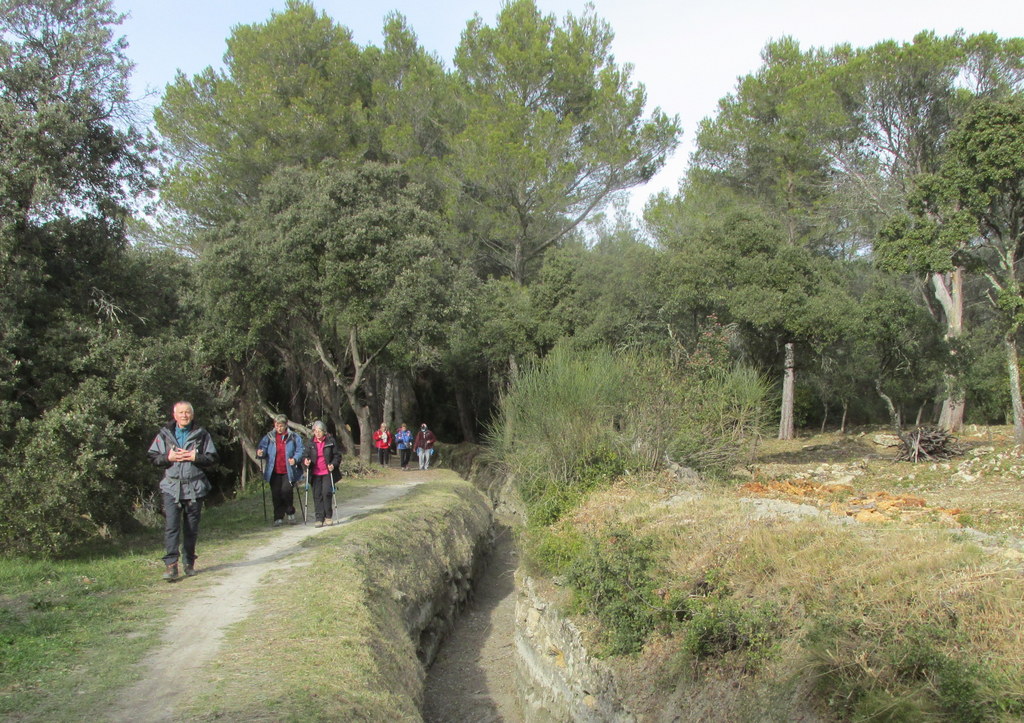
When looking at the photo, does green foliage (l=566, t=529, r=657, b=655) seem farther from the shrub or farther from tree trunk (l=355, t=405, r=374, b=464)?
tree trunk (l=355, t=405, r=374, b=464)

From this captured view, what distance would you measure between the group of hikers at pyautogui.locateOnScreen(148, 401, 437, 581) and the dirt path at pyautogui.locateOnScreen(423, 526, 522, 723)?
289 centimetres

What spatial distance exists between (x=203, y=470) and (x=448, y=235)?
17582 millimetres

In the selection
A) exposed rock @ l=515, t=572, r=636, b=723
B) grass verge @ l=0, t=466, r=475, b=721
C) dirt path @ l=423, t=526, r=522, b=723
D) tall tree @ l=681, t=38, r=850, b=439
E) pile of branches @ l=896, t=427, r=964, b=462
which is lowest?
dirt path @ l=423, t=526, r=522, b=723

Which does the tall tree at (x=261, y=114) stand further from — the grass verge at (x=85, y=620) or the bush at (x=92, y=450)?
the grass verge at (x=85, y=620)

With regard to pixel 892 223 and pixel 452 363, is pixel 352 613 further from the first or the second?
pixel 452 363

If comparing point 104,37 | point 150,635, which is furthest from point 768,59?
point 150,635

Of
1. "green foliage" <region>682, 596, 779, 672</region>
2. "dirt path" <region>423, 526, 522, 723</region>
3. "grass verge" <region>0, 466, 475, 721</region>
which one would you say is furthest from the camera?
"dirt path" <region>423, 526, 522, 723</region>

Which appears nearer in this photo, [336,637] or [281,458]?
[336,637]

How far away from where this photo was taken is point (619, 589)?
25.9 ft

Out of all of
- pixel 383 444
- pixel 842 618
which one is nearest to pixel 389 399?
pixel 383 444

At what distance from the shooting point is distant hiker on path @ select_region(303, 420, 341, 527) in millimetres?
11492

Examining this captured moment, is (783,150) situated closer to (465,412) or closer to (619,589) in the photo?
(465,412)

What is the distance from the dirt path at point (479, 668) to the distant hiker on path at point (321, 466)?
2.81 m

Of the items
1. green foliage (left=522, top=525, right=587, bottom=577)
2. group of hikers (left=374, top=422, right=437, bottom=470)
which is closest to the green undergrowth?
green foliage (left=522, top=525, right=587, bottom=577)
